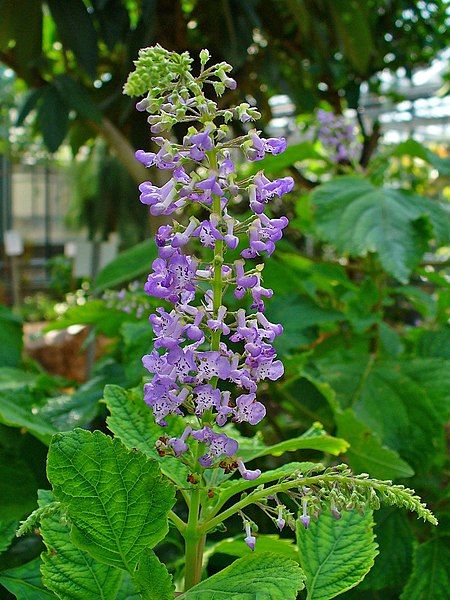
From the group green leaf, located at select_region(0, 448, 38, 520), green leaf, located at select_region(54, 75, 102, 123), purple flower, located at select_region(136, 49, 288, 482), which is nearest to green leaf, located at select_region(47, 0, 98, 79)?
green leaf, located at select_region(54, 75, 102, 123)

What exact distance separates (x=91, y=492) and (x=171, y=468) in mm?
98

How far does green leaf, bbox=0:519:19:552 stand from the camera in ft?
1.95

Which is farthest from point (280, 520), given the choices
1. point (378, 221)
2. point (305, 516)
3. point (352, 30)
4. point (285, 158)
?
point (352, 30)

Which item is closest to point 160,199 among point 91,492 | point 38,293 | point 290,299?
point 91,492

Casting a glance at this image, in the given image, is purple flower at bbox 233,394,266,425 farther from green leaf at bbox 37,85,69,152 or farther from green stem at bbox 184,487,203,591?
green leaf at bbox 37,85,69,152

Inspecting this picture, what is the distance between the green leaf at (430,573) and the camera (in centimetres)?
77

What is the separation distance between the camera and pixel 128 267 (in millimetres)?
1217

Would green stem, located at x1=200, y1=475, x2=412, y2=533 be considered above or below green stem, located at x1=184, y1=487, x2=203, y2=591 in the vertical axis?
above

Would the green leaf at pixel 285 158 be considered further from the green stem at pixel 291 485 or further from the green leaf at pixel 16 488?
the green stem at pixel 291 485

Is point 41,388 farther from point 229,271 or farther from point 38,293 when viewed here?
point 38,293

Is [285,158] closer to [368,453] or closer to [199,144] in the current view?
[368,453]

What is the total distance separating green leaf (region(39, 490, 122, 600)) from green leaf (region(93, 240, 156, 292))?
676 mm

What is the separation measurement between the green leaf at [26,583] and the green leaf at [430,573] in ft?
1.18

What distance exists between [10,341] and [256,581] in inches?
33.7
